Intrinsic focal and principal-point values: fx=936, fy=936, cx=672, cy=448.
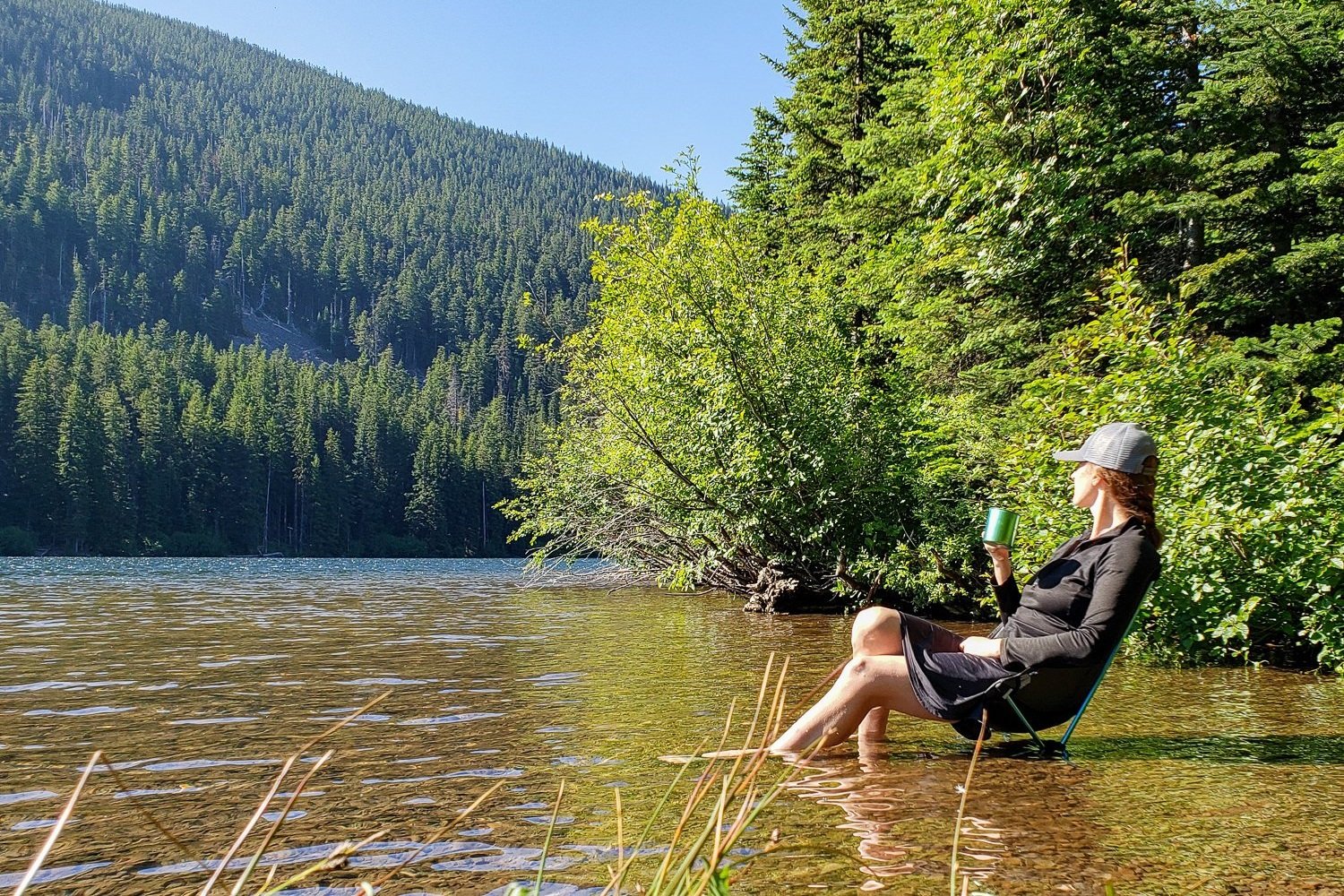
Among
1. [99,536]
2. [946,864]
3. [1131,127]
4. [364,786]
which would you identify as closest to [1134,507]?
[946,864]

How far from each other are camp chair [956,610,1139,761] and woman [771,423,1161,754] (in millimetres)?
47

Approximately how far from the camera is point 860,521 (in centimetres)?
1553

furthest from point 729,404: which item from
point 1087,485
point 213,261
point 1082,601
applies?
point 213,261

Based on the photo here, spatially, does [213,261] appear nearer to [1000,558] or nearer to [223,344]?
[223,344]

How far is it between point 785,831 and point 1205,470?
617cm

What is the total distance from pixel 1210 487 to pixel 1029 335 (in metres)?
5.05

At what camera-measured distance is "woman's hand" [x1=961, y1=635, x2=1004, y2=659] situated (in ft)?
15.7

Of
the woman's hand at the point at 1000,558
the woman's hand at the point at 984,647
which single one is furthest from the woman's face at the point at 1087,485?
the woman's hand at the point at 984,647

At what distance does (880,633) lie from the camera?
4852 millimetres

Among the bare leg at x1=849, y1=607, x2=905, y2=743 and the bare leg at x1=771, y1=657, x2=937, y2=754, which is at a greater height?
the bare leg at x1=849, y1=607, x2=905, y2=743

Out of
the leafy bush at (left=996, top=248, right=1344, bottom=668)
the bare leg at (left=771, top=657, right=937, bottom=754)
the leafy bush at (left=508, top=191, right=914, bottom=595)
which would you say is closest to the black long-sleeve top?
the bare leg at (left=771, top=657, right=937, bottom=754)

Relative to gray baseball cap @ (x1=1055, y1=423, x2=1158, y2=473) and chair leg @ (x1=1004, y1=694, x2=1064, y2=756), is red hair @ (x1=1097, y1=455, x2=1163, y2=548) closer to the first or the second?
gray baseball cap @ (x1=1055, y1=423, x2=1158, y2=473)

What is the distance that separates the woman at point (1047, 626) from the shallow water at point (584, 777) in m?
0.35

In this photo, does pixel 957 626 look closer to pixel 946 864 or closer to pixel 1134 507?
pixel 1134 507
